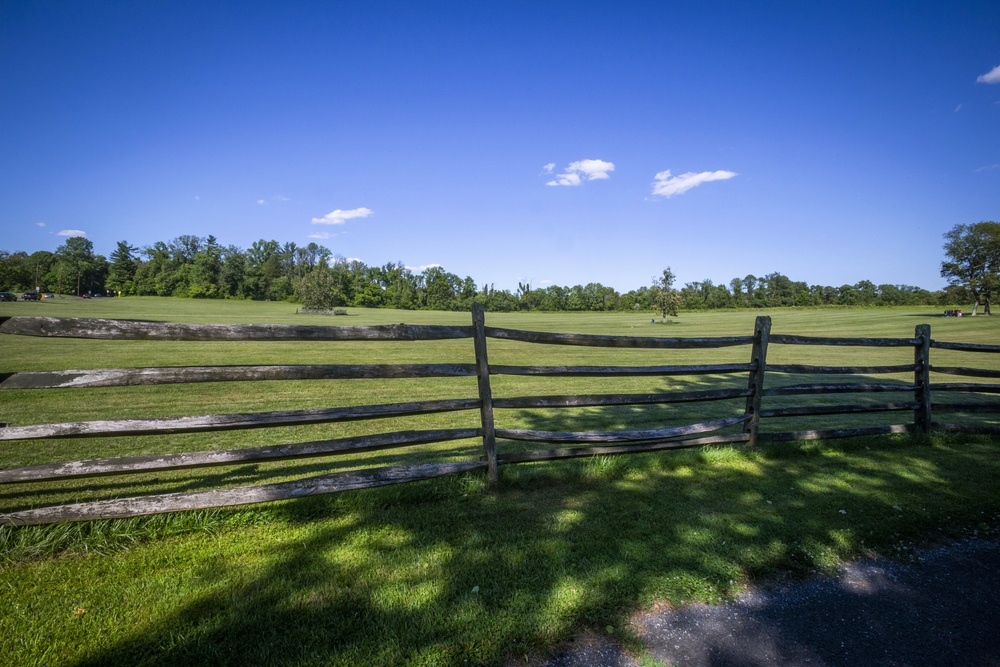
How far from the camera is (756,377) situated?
646cm

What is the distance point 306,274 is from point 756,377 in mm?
97590

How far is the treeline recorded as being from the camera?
343 ft

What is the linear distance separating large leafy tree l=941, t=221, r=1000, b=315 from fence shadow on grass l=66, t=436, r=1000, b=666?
83.3 m

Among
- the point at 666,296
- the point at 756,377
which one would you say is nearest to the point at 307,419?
the point at 756,377

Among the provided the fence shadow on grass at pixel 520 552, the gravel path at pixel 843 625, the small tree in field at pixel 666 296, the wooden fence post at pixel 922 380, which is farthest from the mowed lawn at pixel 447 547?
the small tree in field at pixel 666 296

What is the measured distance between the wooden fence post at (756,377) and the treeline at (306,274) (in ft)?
293

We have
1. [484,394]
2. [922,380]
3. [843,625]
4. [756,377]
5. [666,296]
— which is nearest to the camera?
[843,625]

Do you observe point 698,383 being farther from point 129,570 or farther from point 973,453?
point 129,570

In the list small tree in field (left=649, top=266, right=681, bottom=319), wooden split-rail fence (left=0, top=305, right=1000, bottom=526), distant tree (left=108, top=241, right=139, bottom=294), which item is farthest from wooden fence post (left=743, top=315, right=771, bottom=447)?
distant tree (left=108, top=241, right=139, bottom=294)

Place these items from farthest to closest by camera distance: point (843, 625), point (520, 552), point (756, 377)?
point (756, 377)
point (520, 552)
point (843, 625)

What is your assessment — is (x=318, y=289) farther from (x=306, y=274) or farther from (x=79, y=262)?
(x=79, y=262)

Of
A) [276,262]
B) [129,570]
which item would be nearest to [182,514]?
[129,570]

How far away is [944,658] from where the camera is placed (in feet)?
8.76

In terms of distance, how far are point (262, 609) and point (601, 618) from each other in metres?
2.13
